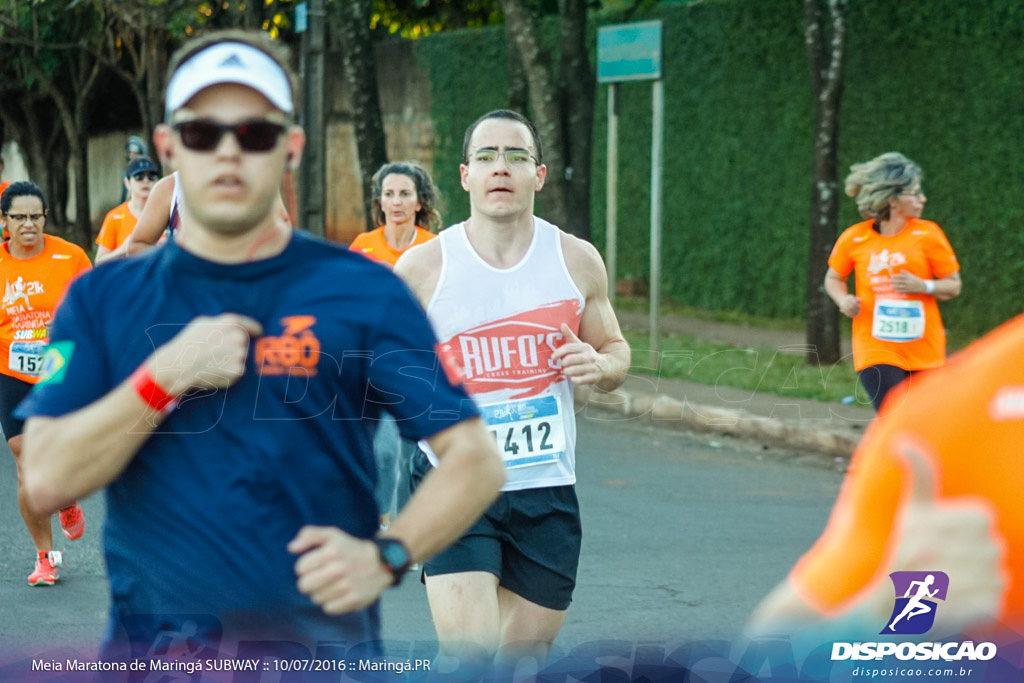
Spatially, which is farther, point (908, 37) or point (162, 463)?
point (908, 37)

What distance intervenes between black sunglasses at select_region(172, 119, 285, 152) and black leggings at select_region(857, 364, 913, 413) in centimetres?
609

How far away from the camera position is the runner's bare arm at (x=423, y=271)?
4738 millimetres

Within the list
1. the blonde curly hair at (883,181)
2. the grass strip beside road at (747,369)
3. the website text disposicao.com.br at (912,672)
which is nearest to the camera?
the website text disposicao.com.br at (912,672)

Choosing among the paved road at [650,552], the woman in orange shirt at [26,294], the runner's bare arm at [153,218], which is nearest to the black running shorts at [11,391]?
the woman in orange shirt at [26,294]

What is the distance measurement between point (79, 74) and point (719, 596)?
31.1m

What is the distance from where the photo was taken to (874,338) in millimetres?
8266

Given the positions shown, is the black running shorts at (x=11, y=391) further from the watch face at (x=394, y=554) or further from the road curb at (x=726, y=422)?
the watch face at (x=394, y=554)

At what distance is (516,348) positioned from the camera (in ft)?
15.4

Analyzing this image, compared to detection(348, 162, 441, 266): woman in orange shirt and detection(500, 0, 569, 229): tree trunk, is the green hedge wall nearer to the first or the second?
detection(500, 0, 569, 229): tree trunk

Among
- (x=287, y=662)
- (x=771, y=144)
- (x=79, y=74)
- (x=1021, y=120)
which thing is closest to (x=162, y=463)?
(x=287, y=662)

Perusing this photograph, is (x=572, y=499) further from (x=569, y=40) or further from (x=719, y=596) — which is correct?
(x=569, y=40)

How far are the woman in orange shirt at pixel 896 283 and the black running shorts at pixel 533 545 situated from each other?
13.2 feet

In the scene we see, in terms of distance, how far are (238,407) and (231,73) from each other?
592 millimetres

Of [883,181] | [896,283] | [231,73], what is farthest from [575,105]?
[231,73]
